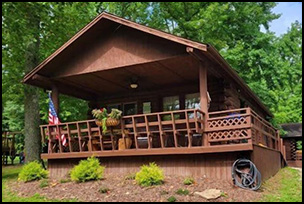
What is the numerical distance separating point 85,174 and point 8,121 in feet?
64.4

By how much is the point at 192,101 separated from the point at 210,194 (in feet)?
20.1

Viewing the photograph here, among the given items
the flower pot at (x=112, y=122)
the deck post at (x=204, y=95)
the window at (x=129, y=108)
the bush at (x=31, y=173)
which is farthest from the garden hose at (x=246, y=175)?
the window at (x=129, y=108)

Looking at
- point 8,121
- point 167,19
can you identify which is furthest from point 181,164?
point 8,121

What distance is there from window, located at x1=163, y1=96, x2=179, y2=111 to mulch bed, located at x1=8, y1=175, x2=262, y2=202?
484cm

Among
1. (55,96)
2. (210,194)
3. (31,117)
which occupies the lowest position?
(210,194)

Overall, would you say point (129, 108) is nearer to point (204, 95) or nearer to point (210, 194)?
point (204, 95)

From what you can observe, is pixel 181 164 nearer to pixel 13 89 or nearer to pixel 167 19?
pixel 13 89

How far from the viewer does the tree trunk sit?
13602 mm

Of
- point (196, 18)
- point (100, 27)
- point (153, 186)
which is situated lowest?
point (153, 186)

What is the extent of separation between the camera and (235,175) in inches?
Answer: 321

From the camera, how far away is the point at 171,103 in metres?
13.3

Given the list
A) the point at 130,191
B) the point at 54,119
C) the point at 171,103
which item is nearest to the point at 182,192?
the point at 130,191

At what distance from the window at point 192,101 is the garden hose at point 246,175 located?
4745 millimetres

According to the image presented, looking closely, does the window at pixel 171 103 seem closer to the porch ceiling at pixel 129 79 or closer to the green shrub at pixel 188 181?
the porch ceiling at pixel 129 79
